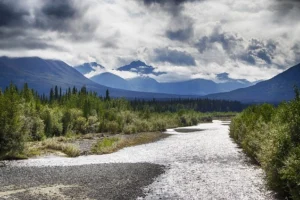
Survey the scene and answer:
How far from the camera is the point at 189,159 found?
5022 centimetres

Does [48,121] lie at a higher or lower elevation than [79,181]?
higher

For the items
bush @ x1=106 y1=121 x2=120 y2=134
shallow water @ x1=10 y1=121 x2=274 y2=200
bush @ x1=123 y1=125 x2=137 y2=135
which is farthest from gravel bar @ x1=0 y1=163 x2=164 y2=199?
bush @ x1=106 y1=121 x2=120 y2=134

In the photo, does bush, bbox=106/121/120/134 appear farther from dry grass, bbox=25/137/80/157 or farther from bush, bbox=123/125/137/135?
dry grass, bbox=25/137/80/157

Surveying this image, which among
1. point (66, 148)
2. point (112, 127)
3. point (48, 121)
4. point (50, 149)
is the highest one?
point (48, 121)

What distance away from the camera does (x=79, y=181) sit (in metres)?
32.9

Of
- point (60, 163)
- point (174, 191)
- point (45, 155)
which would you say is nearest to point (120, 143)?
point (45, 155)

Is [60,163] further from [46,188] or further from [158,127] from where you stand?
[158,127]

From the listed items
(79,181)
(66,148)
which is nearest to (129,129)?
(66,148)

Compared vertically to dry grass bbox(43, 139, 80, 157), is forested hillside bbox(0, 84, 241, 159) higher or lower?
higher

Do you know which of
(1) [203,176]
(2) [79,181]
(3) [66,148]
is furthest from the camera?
(3) [66,148]

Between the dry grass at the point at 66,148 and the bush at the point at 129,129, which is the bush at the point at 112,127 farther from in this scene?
the dry grass at the point at 66,148

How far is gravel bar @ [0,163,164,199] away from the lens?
27016 millimetres

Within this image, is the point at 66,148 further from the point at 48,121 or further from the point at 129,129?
the point at 129,129

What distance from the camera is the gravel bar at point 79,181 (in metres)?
27.0
